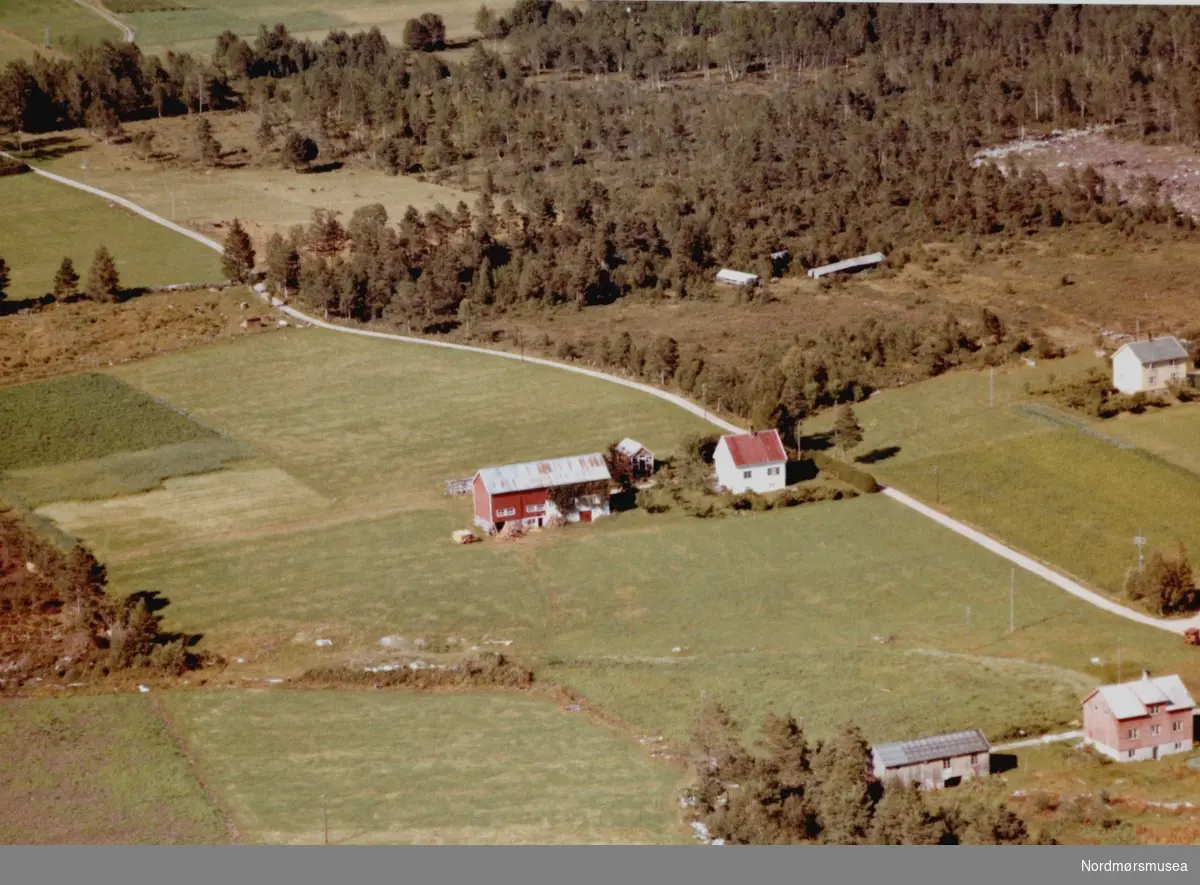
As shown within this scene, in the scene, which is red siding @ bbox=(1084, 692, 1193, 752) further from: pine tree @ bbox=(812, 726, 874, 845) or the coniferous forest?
the coniferous forest

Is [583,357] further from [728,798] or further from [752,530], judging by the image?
[728,798]

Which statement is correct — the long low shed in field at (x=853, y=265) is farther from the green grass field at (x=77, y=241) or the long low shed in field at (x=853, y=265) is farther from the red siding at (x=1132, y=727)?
the red siding at (x=1132, y=727)

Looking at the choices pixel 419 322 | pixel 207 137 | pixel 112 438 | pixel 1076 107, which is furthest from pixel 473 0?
pixel 112 438

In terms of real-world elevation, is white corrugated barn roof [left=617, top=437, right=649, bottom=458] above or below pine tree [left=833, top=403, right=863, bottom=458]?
above

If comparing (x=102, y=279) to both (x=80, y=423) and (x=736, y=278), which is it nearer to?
(x=80, y=423)

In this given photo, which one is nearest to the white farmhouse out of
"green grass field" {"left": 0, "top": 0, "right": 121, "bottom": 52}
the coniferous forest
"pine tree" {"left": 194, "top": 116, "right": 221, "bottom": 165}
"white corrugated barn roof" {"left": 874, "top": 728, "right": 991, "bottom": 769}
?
the coniferous forest

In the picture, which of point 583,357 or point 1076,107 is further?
point 1076,107
